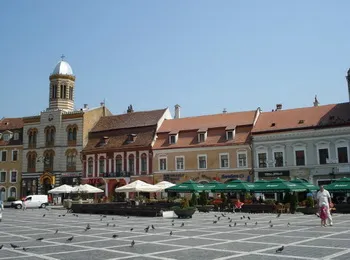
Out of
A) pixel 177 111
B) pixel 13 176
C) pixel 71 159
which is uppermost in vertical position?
pixel 177 111

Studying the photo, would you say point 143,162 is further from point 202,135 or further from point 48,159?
point 48,159

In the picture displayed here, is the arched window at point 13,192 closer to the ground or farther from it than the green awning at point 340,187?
farther from it

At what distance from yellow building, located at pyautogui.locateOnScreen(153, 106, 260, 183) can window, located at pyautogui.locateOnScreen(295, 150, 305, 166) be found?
14.5ft

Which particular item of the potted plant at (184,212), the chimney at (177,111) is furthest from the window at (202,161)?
the potted plant at (184,212)

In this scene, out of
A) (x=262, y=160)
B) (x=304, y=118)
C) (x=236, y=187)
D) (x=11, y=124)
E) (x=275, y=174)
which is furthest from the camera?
(x=11, y=124)

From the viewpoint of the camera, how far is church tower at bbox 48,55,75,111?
56281 mm

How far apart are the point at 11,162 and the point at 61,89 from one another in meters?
11.8

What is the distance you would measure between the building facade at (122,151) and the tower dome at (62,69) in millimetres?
11415

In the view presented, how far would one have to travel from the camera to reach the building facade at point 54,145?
169 feet

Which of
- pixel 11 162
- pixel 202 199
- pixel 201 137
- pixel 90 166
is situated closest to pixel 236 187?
pixel 202 199

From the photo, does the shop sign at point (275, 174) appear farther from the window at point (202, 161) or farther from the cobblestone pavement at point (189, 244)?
the cobblestone pavement at point (189, 244)

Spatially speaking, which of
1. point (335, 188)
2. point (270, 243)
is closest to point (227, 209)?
point (335, 188)

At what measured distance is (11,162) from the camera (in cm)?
5528

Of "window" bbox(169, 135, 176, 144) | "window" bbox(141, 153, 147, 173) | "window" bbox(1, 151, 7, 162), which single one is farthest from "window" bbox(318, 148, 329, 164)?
"window" bbox(1, 151, 7, 162)
